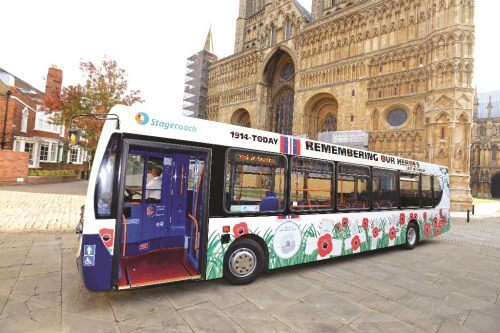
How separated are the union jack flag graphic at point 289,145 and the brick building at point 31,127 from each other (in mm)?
21338

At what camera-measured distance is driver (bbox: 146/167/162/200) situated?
5691 millimetres

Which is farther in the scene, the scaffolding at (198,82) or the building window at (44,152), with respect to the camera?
the scaffolding at (198,82)

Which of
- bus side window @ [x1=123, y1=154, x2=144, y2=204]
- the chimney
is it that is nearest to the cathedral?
bus side window @ [x1=123, y1=154, x2=144, y2=204]

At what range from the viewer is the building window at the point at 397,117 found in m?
25.8

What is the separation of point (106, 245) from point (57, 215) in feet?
28.9

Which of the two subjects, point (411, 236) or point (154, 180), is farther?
point (411, 236)

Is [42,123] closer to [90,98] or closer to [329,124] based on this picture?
[90,98]

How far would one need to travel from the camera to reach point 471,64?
21859mm

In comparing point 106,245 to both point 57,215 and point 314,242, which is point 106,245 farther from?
point 57,215

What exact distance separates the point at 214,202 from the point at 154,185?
1.84 metres

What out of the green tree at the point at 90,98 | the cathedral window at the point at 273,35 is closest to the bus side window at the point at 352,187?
the green tree at the point at 90,98

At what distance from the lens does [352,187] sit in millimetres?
6648

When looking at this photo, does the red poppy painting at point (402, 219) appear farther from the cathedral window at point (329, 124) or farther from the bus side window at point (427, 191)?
the cathedral window at point (329, 124)

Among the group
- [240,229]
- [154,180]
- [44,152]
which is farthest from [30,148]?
[240,229]
